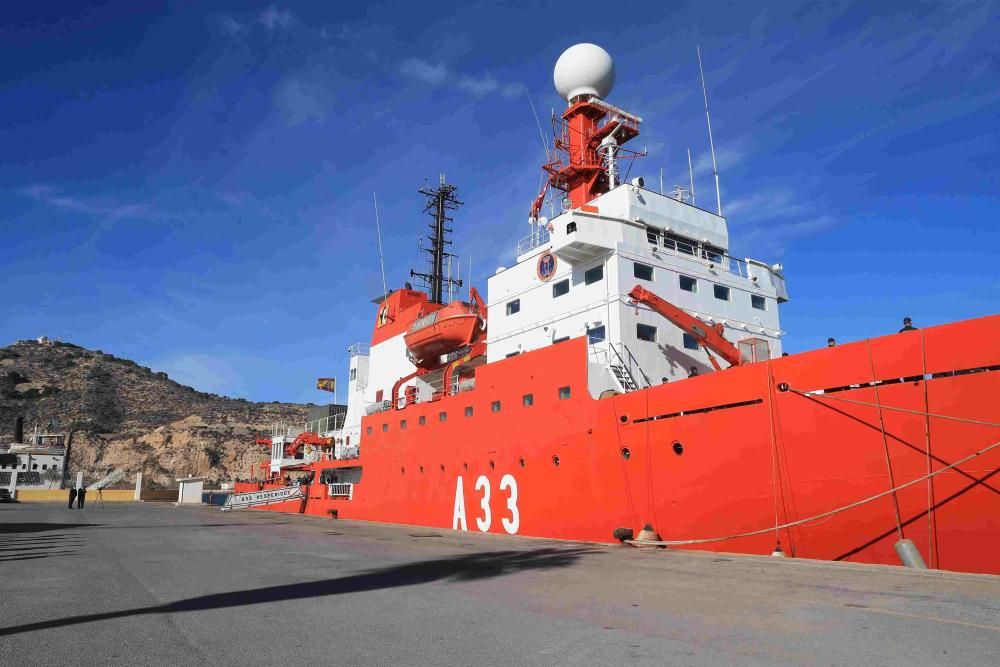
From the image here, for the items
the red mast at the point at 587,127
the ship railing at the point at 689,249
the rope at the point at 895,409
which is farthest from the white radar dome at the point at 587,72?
the rope at the point at 895,409

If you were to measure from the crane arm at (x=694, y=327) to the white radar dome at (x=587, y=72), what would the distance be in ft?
32.9

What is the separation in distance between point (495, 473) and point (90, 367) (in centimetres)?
11018

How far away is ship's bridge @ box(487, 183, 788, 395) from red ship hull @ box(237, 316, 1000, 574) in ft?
5.02

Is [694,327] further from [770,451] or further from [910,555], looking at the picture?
[910,555]

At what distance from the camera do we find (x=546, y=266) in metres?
19.1

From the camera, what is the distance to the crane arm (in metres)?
15.4

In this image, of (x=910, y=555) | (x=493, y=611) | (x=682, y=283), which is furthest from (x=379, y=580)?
(x=682, y=283)

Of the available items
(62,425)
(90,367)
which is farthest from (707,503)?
(90,367)

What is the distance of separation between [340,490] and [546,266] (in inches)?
618

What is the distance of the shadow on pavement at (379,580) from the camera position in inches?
234

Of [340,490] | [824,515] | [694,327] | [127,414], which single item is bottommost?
[824,515]

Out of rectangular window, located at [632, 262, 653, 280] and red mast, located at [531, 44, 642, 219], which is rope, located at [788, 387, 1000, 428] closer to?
rectangular window, located at [632, 262, 653, 280]

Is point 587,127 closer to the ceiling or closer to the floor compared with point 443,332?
closer to the ceiling

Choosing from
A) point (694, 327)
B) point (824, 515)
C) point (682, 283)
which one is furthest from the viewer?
point (682, 283)
